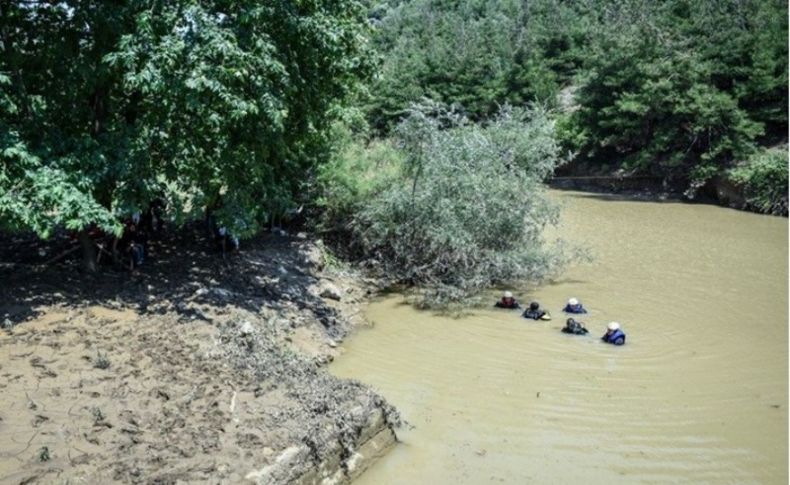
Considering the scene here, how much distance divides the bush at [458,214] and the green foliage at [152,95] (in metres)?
2.88

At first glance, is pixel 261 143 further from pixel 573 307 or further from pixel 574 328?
pixel 573 307

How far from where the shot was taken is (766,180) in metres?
22.3

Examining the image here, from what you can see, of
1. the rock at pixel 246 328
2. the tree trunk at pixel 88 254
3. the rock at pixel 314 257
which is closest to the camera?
the rock at pixel 246 328

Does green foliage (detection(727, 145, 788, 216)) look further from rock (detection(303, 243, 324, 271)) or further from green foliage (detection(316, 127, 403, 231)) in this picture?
rock (detection(303, 243, 324, 271))

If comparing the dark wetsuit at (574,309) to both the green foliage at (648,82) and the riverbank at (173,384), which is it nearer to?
the riverbank at (173,384)

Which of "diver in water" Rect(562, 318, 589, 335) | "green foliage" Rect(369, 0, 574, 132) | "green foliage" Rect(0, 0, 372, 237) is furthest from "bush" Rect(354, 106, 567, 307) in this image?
"green foliage" Rect(369, 0, 574, 132)

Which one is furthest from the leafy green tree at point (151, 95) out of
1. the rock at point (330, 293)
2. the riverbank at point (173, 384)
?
the rock at point (330, 293)

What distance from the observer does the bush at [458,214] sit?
38.7 ft

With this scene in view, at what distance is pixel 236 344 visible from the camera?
7.75 metres

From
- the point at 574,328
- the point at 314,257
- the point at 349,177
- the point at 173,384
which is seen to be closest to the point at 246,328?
the point at 173,384

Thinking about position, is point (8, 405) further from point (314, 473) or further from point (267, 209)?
point (267, 209)

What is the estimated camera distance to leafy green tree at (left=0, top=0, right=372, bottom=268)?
7.74 meters

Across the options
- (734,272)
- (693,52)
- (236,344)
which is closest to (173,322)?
(236,344)

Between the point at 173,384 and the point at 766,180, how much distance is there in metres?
22.8
